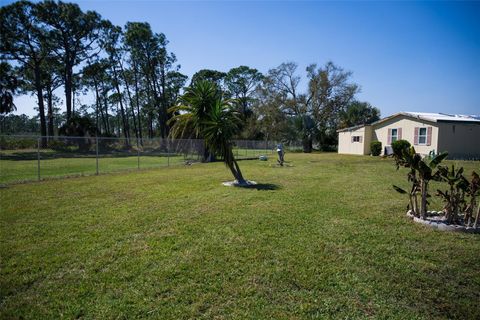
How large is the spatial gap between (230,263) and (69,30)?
123ft

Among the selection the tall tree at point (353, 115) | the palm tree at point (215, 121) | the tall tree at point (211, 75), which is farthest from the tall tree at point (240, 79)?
the palm tree at point (215, 121)

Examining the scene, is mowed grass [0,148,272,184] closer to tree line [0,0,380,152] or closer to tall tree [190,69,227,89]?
tree line [0,0,380,152]

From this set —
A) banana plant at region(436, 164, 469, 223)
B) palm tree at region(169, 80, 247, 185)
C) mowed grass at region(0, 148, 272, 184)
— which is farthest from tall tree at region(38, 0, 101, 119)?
banana plant at region(436, 164, 469, 223)

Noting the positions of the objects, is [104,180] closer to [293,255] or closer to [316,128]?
[293,255]

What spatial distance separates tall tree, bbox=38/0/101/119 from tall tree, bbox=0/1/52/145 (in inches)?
34.4

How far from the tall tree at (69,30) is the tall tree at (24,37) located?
0.87 meters

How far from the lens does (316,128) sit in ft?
124

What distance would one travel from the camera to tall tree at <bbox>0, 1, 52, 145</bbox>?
27.3 m

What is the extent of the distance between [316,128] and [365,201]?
32115mm

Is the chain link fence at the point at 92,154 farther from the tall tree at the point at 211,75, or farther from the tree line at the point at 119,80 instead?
the tall tree at the point at 211,75

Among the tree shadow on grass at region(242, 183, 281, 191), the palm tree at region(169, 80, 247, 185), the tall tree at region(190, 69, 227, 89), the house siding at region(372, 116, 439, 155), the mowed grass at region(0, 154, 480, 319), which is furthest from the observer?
the tall tree at region(190, 69, 227, 89)

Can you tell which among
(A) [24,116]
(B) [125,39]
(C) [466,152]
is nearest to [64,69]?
(B) [125,39]

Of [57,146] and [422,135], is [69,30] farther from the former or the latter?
[422,135]

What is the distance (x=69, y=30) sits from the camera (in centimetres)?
3095
